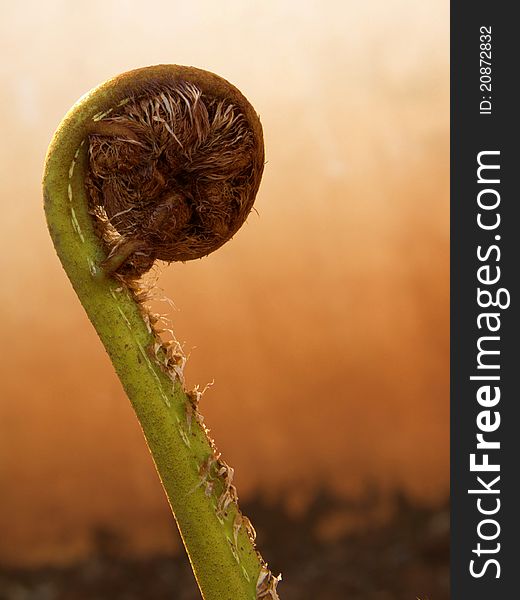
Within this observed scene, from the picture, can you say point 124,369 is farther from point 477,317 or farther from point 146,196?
point 477,317

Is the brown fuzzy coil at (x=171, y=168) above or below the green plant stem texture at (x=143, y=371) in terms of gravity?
above

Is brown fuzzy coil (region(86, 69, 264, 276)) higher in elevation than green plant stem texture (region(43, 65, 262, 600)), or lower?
higher

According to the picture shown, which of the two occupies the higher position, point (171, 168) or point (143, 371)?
point (171, 168)

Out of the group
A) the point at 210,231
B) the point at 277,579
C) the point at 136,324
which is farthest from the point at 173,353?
the point at 277,579

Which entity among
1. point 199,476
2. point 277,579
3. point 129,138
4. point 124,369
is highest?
point 129,138
